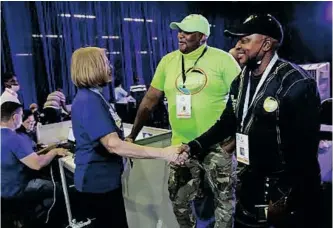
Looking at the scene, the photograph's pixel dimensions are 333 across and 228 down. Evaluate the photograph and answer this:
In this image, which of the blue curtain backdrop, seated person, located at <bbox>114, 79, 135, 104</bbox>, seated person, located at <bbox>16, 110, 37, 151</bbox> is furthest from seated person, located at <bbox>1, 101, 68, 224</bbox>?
the blue curtain backdrop

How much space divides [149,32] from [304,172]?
6646 mm

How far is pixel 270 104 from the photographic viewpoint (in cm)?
138

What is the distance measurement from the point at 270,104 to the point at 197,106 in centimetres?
66

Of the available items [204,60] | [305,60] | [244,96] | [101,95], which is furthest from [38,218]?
[305,60]

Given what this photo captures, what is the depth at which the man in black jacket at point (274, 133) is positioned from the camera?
1353mm

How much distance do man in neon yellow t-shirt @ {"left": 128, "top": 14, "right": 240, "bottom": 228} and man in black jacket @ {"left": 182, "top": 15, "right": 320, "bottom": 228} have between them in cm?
39

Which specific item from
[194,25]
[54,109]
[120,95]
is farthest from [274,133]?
[120,95]

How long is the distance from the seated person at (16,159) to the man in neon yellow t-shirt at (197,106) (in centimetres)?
90

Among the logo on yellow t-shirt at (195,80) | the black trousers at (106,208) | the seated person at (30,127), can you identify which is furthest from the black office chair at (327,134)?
the seated person at (30,127)

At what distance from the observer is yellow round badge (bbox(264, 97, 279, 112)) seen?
4.51 feet

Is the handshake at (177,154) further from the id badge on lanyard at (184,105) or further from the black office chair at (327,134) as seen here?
the black office chair at (327,134)

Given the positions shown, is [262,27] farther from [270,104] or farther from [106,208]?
[106,208]

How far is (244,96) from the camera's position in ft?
5.03

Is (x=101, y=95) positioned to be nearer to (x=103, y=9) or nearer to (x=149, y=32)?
(x=103, y=9)
